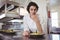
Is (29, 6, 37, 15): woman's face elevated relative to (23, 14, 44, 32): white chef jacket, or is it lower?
elevated

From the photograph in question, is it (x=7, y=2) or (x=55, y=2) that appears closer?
(x=7, y=2)

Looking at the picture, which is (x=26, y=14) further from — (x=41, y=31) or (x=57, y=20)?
(x=57, y=20)

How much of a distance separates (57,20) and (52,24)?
10 cm

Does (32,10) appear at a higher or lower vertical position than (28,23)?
higher

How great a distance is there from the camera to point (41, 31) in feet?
5.24

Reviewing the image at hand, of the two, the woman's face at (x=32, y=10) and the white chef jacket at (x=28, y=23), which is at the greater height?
the woman's face at (x=32, y=10)

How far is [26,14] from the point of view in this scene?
163cm

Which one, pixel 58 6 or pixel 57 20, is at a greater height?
pixel 58 6

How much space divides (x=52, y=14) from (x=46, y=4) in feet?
0.61

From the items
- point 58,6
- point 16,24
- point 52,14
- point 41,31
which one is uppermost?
point 58,6

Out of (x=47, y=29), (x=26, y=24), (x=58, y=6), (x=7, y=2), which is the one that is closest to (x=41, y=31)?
(x=47, y=29)

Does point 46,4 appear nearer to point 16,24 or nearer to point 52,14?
point 52,14

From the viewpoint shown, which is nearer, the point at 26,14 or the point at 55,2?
the point at 26,14

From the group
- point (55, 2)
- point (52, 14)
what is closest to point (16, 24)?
point (52, 14)
